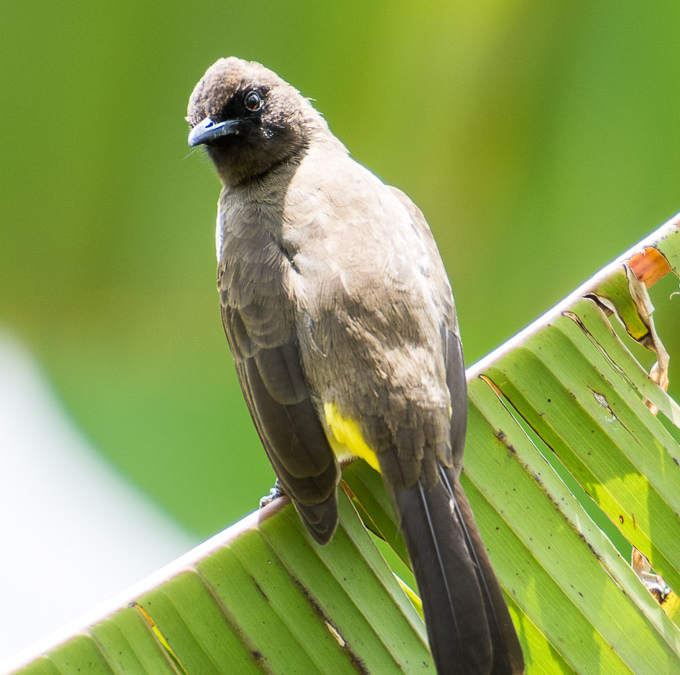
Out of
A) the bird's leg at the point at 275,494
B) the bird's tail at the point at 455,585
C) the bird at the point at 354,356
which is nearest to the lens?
the bird's tail at the point at 455,585

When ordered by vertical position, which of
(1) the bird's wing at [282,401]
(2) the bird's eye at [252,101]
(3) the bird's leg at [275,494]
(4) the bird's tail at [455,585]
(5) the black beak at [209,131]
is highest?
(2) the bird's eye at [252,101]

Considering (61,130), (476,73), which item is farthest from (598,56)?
(61,130)

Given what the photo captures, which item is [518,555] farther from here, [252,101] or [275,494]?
[252,101]

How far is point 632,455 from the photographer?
8.56 feet

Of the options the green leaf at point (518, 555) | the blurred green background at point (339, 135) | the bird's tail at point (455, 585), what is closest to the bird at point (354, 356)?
the bird's tail at point (455, 585)

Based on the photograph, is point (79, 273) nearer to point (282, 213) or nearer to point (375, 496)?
point (282, 213)

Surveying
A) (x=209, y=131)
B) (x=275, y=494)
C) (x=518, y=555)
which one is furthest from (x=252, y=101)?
(x=518, y=555)

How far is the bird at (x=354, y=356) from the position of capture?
2.38 meters

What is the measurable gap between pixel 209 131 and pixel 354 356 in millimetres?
1287

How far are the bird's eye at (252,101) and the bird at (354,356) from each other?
2 cm

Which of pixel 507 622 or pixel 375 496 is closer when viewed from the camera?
pixel 507 622

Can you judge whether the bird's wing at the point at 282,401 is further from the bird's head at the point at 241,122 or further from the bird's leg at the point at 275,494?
the bird's head at the point at 241,122

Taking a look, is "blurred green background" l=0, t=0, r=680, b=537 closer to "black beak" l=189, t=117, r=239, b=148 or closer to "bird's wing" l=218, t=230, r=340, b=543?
"black beak" l=189, t=117, r=239, b=148

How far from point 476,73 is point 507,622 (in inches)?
137
